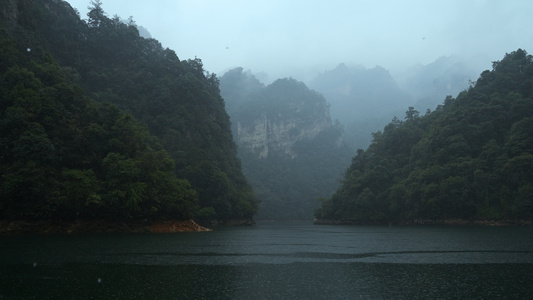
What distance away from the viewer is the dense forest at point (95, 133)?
157ft

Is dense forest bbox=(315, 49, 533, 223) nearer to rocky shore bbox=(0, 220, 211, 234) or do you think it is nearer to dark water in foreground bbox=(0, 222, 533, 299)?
rocky shore bbox=(0, 220, 211, 234)

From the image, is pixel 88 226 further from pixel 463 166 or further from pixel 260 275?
pixel 463 166

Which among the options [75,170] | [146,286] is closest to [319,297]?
[146,286]

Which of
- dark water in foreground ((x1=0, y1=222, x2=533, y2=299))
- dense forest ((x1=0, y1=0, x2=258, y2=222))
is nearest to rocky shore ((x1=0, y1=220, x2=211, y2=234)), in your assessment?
dense forest ((x1=0, y1=0, x2=258, y2=222))

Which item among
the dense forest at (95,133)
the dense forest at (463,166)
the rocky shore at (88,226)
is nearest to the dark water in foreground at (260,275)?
the rocky shore at (88,226)

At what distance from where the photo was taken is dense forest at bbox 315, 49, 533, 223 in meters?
74.3

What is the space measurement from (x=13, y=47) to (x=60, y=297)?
60.0m

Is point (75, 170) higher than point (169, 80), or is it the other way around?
point (169, 80)

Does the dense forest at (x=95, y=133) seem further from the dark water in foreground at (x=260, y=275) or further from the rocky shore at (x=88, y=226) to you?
the dark water in foreground at (x=260, y=275)

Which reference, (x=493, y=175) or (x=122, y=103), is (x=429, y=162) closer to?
(x=493, y=175)

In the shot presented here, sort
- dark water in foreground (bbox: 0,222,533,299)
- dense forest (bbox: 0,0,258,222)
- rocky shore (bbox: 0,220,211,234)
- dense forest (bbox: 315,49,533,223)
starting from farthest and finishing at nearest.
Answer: dense forest (bbox: 315,49,533,223)
dense forest (bbox: 0,0,258,222)
rocky shore (bbox: 0,220,211,234)
dark water in foreground (bbox: 0,222,533,299)

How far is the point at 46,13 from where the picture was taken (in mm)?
91500

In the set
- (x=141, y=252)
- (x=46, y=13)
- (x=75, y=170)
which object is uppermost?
(x=46, y=13)

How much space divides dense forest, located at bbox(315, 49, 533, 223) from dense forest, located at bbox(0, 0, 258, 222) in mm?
32300
